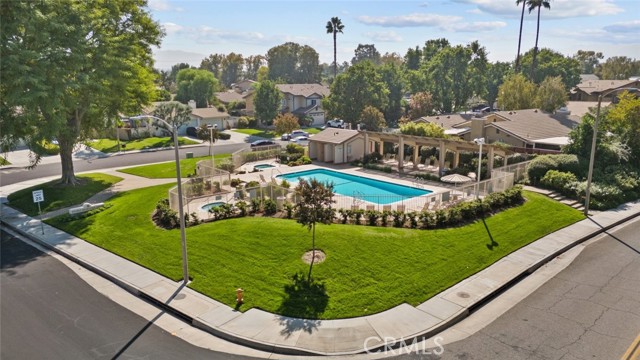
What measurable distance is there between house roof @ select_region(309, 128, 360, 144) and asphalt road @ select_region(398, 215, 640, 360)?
25.4 meters

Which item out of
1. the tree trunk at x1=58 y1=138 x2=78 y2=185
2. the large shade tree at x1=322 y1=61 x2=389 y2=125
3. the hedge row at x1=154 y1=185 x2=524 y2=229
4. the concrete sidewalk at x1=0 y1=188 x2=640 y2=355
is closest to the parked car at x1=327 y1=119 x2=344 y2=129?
the large shade tree at x1=322 y1=61 x2=389 y2=125

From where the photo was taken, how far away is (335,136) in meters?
43.1

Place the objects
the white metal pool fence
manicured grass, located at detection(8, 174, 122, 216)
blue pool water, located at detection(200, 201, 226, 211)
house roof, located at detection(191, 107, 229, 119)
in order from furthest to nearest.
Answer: house roof, located at detection(191, 107, 229, 119) < manicured grass, located at detection(8, 174, 122, 216) < blue pool water, located at detection(200, 201, 226, 211) < the white metal pool fence

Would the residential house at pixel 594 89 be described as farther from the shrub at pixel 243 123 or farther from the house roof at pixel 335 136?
the shrub at pixel 243 123

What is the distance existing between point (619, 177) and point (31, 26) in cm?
3954

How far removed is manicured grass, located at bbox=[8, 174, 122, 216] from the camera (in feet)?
97.8

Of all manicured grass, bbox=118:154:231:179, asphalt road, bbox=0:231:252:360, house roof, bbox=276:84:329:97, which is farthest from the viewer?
house roof, bbox=276:84:329:97

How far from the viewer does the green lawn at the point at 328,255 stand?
1661 centimetres

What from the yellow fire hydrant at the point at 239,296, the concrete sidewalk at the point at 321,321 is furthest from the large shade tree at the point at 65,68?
the yellow fire hydrant at the point at 239,296

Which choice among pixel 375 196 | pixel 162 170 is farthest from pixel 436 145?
pixel 162 170

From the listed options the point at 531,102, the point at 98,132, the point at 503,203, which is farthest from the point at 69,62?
the point at 531,102

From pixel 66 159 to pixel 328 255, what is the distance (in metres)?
25.7

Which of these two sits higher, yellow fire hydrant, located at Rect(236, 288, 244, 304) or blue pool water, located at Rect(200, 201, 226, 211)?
blue pool water, located at Rect(200, 201, 226, 211)

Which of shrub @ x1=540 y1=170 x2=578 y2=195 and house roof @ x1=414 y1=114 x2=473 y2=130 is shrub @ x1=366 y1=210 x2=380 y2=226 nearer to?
shrub @ x1=540 y1=170 x2=578 y2=195
